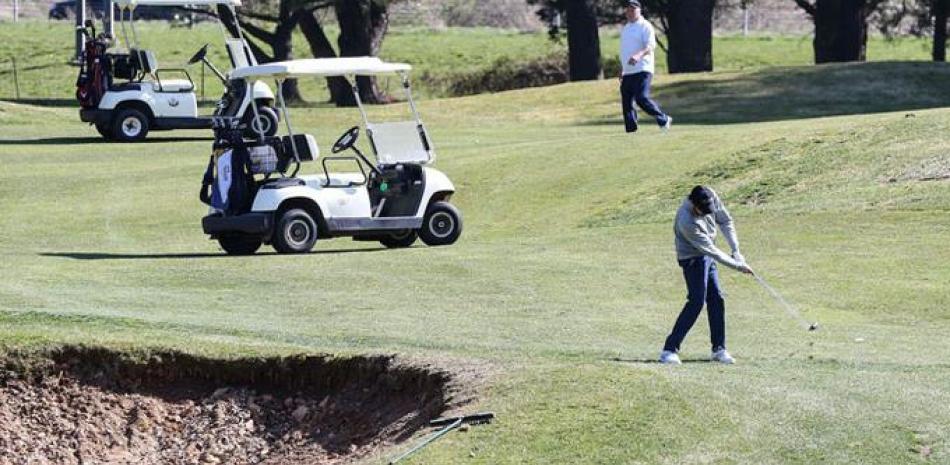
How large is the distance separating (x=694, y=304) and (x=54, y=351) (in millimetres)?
4799

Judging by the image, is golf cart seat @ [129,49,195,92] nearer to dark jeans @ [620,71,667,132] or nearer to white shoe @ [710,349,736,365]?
dark jeans @ [620,71,667,132]

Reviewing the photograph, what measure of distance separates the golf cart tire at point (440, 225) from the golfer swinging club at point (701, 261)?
813cm

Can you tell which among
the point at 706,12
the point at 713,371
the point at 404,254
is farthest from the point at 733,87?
the point at 713,371

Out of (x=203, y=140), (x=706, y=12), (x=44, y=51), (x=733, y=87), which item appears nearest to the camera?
(x=203, y=140)

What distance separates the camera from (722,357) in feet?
44.8

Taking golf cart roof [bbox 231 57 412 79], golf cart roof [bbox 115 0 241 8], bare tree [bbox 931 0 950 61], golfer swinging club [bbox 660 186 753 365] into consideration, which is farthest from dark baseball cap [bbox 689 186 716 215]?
bare tree [bbox 931 0 950 61]

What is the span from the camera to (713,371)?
511 inches

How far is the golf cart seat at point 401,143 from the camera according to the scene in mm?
21188

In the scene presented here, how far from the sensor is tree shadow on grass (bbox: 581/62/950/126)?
36.5 meters

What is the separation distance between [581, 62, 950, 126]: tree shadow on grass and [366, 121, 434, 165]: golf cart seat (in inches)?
588

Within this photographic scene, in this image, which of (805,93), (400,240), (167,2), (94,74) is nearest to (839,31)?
(805,93)

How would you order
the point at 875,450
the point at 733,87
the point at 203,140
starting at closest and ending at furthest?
the point at 875,450 < the point at 203,140 < the point at 733,87

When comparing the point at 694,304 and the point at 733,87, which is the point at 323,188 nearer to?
the point at 694,304

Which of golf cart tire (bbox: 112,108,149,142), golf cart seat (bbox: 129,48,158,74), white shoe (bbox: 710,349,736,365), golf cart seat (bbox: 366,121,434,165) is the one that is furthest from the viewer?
golf cart tire (bbox: 112,108,149,142)
